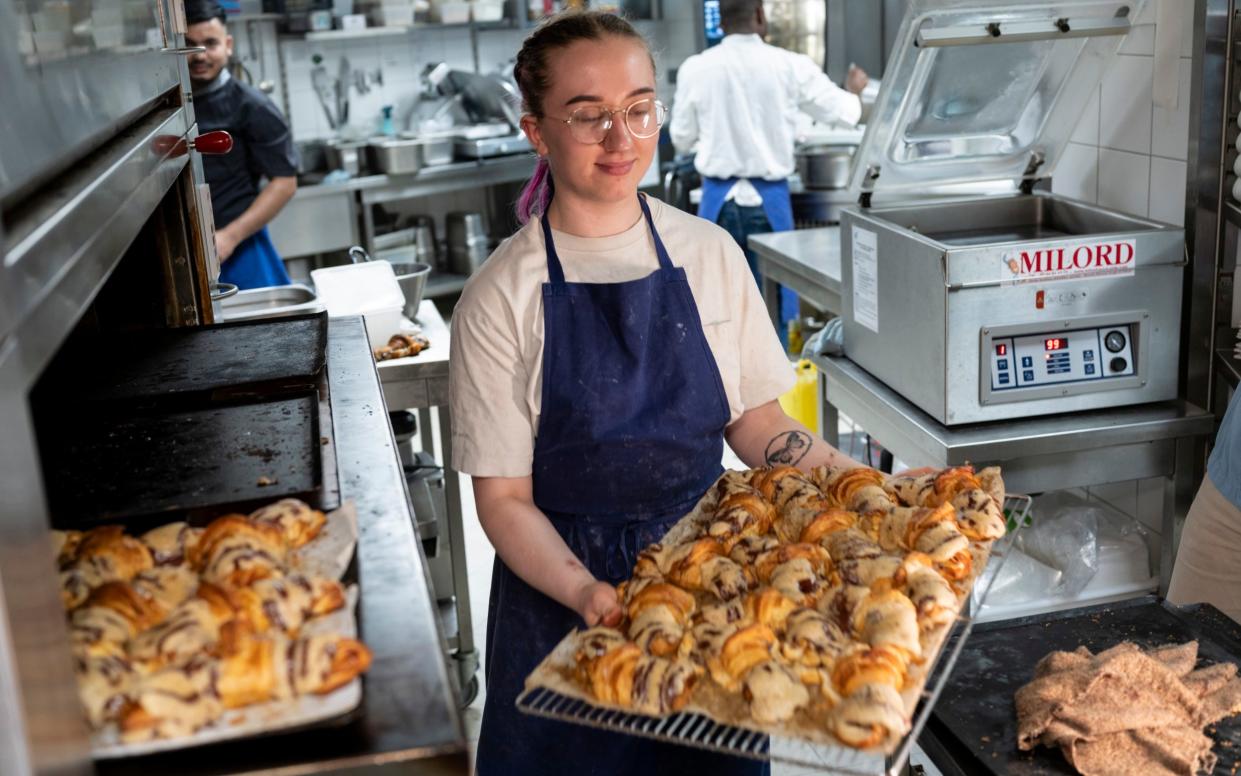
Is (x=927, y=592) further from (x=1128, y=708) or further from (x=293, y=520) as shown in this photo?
(x=293, y=520)

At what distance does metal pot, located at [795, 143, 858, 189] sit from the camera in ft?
19.4

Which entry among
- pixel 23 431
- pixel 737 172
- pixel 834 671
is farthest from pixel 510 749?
pixel 737 172

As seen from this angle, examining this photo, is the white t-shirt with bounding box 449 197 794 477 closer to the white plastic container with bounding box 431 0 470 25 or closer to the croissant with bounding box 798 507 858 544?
the croissant with bounding box 798 507 858 544

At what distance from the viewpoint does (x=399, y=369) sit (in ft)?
9.89

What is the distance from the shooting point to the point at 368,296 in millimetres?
3143

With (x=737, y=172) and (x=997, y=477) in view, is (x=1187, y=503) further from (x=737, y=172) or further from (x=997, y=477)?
(x=737, y=172)

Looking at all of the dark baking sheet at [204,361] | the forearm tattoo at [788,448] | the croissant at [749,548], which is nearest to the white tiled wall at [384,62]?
the forearm tattoo at [788,448]

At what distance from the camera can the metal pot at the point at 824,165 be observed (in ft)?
19.4

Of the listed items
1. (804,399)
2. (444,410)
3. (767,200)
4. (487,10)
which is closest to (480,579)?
(444,410)

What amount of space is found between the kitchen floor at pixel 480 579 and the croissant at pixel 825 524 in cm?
120

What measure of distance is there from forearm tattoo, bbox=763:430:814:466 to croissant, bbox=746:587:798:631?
0.48m

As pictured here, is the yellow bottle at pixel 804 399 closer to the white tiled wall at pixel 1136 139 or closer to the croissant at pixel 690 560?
the white tiled wall at pixel 1136 139

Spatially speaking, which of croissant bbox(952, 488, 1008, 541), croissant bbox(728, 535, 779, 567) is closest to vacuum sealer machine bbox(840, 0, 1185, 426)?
croissant bbox(952, 488, 1008, 541)

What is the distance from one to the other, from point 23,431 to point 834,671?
2.97 feet
